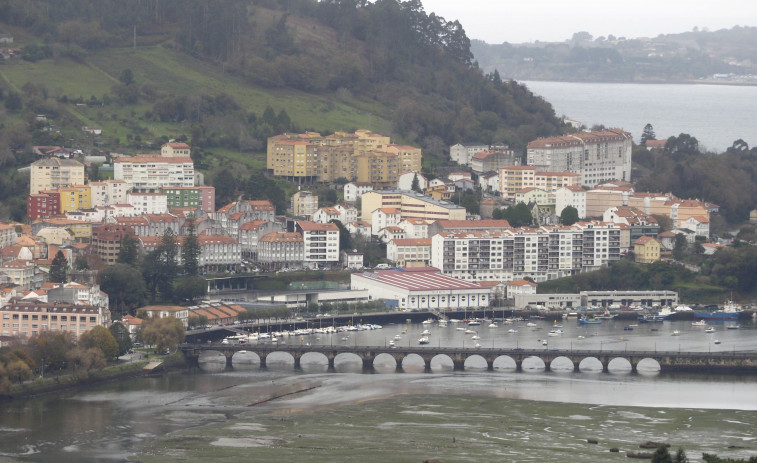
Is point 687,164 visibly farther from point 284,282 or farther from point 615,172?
point 284,282

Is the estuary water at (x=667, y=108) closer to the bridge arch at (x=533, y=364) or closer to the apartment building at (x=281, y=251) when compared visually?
the apartment building at (x=281, y=251)

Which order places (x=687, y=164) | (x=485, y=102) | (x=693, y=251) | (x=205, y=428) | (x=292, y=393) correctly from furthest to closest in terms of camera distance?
(x=485, y=102)
(x=687, y=164)
(x=693, y=251)
(x=292, y=393)
(x=205, y=428)

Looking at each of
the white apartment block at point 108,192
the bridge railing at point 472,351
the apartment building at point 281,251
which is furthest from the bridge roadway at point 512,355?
the white apartment block at point 108,192

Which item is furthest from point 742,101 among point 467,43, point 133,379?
point 133,379

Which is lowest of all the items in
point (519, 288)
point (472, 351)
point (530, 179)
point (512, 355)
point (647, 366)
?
point (647, 366)

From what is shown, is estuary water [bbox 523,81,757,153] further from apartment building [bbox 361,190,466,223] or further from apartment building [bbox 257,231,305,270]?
apartment building [bbox 257,231,305,270]

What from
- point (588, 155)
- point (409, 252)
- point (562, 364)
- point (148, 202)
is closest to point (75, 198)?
point (148, 202)

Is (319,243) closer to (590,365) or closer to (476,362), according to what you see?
(476,362)

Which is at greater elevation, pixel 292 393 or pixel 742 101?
pixel 742 101
